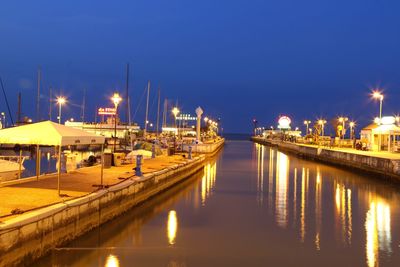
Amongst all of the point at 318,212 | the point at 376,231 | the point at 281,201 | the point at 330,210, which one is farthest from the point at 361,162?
the point at 376,231

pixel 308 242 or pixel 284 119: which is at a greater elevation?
pixel 284 119

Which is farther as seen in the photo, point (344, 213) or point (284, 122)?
point (284, 122)

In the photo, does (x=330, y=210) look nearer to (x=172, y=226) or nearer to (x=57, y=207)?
(x=172, y=226)

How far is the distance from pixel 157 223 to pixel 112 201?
227 cm

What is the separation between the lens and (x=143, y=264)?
14266 mm

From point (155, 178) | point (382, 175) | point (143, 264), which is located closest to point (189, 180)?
point (155, 178)

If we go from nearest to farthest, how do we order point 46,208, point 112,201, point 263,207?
1. point 46,208
2. point 112,201
3. point 263,207

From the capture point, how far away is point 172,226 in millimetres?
20125

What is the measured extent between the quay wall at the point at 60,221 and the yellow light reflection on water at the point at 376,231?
31.3 ft

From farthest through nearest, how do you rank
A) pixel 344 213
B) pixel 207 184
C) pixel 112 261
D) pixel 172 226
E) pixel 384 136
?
pixel 384 136, pixel 207 184, pixel 344 213, pixel 172 226, pixel 112 261

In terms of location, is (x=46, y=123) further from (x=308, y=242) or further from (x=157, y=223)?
(x=308, y=242)

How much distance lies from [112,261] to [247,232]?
22.0 feet

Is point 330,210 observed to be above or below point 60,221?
below

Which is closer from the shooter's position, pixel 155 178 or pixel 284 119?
pixel 155 178
